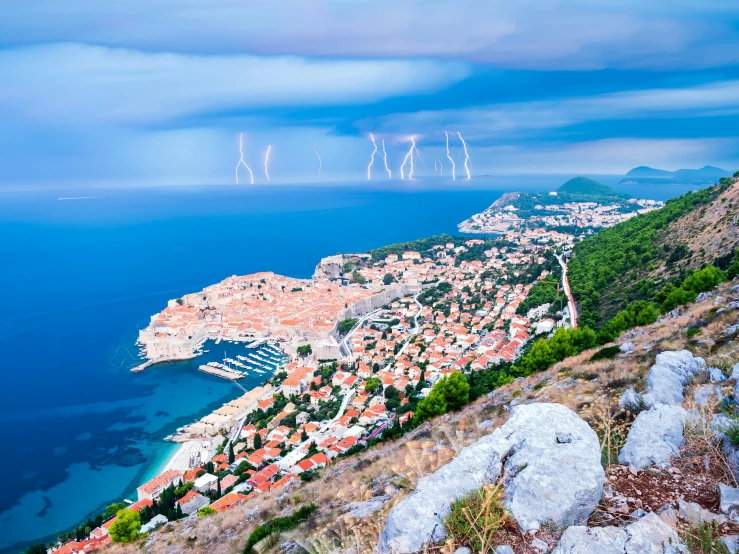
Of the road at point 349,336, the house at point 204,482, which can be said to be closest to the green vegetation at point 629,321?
the house at point 204,482

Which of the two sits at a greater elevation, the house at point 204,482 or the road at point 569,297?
the road at point 569,297

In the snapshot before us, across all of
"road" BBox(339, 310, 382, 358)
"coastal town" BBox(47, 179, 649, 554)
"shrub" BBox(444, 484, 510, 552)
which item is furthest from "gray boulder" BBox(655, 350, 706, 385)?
"road" BBox(339, 310, 382, 358)

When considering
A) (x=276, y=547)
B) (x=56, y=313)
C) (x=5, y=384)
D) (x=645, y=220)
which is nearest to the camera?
(x=276, y=547)

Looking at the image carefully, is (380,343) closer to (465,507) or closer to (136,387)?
(136,387)

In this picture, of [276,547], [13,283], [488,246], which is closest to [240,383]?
[276,547]

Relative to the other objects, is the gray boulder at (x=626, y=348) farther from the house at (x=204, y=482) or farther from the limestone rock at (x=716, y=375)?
the house at (x=204, y=482)

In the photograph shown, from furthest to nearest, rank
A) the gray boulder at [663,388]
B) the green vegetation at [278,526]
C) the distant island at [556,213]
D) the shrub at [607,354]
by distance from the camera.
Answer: the distant island at [556,213] < the shrub at [607,354] < the green vegetation at [278,526] < the gray boulder at [663,388]
